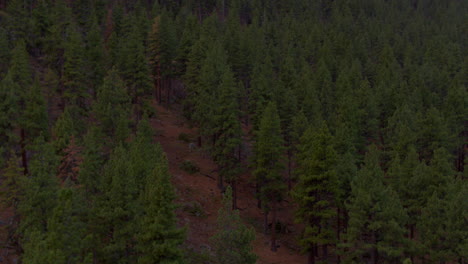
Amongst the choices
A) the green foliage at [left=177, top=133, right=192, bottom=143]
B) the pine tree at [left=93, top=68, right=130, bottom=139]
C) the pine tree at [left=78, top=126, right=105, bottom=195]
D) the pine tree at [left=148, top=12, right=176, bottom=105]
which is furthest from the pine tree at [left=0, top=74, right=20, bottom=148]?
the pine tree at [left=148, top=12, right=176, bottom=105]

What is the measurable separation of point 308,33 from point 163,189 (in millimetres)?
68594

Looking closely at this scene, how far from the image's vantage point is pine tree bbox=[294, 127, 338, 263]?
3872 cm

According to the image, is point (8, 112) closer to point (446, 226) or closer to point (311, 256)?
point (311, 256)

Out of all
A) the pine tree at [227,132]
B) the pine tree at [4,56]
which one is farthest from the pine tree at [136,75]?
the pine tree at [4,56]

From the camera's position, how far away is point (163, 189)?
29062mm

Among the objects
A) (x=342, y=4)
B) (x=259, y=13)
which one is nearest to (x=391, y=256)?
(x=259, y=13)

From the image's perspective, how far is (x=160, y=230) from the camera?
94.5 feet

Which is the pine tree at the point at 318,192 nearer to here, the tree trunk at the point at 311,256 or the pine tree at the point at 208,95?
the tree trunk at the point at 311,256

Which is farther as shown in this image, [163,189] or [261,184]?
[261,184]

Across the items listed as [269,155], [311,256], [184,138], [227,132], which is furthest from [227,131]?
[184,138]

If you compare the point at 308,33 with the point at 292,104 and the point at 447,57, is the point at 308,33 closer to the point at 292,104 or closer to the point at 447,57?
the point at 447,57

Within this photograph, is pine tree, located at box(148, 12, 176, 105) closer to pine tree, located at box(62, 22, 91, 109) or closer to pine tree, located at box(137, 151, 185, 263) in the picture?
pine tree, located at box(62, 22, 91, 109)

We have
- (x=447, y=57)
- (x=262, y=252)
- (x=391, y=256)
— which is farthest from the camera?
(x=447, y=57)

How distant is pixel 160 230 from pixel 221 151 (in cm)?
2024
